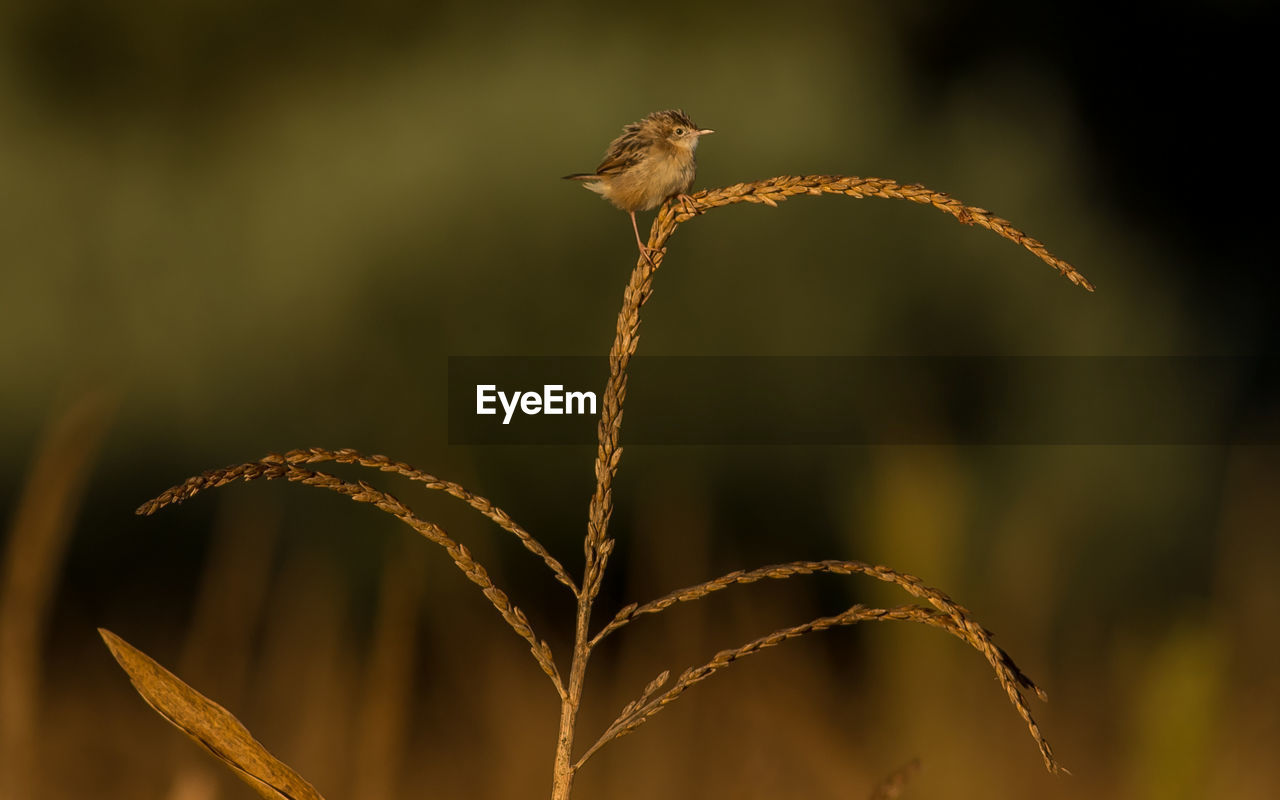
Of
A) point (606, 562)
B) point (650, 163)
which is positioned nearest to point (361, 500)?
point (606, 562)

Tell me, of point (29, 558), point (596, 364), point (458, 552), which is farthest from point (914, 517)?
point (596, 364)

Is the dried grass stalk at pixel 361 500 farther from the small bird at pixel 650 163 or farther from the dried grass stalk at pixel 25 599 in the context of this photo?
the small bird at pixel 650 163

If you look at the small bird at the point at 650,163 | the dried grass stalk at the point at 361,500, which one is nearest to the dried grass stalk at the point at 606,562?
the dried grass stalk at the point at 361,500

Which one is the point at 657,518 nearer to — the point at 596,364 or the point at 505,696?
the point at 505,696

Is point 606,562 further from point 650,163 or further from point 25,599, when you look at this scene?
point 650,163

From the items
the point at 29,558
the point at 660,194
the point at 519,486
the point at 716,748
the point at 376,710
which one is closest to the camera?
the point at 29,558

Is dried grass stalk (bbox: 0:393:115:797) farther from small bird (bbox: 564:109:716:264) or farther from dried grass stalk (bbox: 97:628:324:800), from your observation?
small bird (bbox: 564:109:716:264)

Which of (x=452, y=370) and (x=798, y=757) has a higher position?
(x=452, y=370)
